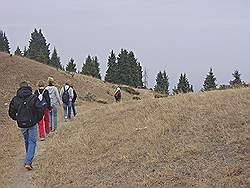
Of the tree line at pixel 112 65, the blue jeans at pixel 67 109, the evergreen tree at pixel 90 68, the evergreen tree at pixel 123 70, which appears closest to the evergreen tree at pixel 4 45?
the tree line at pixel 112 65

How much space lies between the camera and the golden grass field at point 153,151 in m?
8.03

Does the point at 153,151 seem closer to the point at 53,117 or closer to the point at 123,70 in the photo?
the point at 53,117

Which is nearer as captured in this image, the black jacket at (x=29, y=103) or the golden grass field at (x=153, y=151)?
the golden grass field at (x=153, y=151)

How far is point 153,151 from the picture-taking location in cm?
949

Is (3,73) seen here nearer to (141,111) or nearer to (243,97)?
(141,111)

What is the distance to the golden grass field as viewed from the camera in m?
8.03

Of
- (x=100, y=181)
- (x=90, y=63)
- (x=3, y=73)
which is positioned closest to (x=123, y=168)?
(x=100, y=181)

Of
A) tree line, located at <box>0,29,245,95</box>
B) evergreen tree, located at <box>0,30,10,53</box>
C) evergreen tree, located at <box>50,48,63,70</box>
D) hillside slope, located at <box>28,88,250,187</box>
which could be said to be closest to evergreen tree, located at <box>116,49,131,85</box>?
tree line, located at <box>0,29,245,95</box>

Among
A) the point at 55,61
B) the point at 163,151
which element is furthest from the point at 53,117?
the point at 55,61

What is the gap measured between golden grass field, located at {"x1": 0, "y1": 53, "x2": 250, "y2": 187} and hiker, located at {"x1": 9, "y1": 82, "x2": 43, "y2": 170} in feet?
1.76

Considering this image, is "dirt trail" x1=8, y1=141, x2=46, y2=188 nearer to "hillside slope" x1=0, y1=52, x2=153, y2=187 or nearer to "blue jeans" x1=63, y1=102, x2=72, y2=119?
"blue jeans" x1=63, y1=102, x2=72, y2=119

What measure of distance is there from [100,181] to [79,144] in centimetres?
314

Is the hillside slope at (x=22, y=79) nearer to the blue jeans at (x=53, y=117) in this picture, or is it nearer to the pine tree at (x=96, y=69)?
the blue jeans at (x=53, y=117)

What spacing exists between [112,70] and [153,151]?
67402 millimetres
